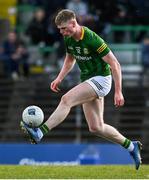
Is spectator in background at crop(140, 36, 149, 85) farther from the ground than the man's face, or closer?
closer

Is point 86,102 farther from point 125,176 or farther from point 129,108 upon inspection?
point 129,108

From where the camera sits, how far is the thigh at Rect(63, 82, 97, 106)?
507 inches

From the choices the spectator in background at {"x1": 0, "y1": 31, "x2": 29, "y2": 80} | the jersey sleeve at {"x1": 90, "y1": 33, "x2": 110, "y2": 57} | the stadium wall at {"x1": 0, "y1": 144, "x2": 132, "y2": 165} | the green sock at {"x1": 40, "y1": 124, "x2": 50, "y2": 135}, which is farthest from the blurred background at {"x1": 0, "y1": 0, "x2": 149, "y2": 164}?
the green sock at {"x1": 40, "y1": 124, "x2": 50, "y2": 135}

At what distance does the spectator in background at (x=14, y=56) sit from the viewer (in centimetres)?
2316

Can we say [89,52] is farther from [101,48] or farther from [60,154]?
[60,154]

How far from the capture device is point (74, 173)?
42.3ft

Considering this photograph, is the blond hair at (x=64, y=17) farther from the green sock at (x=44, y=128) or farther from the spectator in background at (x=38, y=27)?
the spectator in background at (x=38, y=27)

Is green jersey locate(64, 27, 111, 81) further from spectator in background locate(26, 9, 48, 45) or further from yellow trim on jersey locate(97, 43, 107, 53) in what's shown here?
spectator in background locate(26, 9, 48, 45)

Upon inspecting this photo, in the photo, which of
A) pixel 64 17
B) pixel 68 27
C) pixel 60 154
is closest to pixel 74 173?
pixel 68 27

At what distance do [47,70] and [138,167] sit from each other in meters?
10.4

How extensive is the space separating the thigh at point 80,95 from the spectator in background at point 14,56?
10.2 m

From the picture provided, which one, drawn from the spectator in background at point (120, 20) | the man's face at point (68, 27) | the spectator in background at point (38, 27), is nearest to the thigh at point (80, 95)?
the man's face at point (68, 27)

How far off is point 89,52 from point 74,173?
Result: 1.77 m

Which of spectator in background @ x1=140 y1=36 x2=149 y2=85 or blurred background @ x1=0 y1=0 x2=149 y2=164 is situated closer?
blurred background @ x1=0 y1=0 x2=149 y2=164
